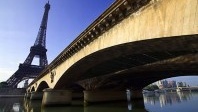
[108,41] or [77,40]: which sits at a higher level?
[77,40]

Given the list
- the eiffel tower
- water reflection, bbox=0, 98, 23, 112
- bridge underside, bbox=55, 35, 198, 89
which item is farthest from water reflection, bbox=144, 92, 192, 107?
the eiffel tower

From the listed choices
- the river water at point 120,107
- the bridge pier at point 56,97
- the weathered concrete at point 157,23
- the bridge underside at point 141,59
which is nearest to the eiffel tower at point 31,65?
the river water at point 120,107

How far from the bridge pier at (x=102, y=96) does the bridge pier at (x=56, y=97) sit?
9.08 ft

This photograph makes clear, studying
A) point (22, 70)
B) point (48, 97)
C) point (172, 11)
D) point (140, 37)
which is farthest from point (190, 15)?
point (22, 70)

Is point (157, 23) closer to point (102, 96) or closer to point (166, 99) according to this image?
point (102, 96)

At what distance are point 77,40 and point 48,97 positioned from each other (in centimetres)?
1348

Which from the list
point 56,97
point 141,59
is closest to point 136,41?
point 141,59

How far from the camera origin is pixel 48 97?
29234mm

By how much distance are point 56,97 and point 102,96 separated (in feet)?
22.9

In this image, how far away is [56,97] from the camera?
2941cm

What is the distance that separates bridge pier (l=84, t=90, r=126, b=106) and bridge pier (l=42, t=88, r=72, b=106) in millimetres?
2766

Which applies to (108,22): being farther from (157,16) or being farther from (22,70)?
(22,70)

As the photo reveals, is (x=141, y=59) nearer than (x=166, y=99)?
Yes


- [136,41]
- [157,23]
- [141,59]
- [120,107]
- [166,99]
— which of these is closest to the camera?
[157,23]
